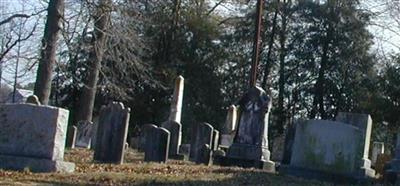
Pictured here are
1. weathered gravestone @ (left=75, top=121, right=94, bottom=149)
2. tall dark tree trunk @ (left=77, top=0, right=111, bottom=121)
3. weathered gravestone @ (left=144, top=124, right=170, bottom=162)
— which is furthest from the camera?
weathered gravestone @ (left=75, top=121, right=94, bottom=149)

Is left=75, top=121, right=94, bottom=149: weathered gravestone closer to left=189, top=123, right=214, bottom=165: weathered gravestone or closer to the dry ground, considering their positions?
left=189, top=123, right=214, bottom=165: weathered gravestone

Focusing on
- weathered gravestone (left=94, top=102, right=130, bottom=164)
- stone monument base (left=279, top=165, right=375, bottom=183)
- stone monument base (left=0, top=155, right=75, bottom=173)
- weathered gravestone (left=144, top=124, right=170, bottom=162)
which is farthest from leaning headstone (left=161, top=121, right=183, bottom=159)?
stone monument base (left=0, top=155, right=75, bottom=173)

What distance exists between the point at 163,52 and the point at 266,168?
2821cm

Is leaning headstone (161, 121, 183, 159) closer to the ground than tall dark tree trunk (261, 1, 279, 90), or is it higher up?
closer to the ground

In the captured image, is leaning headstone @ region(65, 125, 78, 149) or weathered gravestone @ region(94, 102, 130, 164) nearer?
weathered gravestone @ region(94, 102, 130, 164)

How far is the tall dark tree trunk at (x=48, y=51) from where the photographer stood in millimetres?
22109

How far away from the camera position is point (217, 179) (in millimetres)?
12445

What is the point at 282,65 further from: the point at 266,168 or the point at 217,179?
the point at 217,179

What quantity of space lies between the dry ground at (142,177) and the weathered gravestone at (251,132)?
3.13 meters

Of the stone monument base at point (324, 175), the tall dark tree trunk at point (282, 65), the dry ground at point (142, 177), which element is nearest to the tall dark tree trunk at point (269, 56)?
the tall dark tree trunk at point (282, 65)

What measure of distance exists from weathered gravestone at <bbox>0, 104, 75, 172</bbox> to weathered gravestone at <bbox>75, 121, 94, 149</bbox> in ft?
44.8

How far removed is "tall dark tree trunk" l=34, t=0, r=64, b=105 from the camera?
22109 mm

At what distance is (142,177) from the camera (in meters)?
11.9

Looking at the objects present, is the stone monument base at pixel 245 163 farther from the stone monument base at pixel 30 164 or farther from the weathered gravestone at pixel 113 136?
the stone monument base at pixel 30 164
